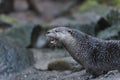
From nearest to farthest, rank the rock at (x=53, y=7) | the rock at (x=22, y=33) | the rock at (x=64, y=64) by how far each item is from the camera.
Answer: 1. the rock at (x=64, y=64)
2. the rock at (x=22, y=33)
3. the rock at (x=53, y=7)

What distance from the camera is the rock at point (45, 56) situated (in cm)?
889

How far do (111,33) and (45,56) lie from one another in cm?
171

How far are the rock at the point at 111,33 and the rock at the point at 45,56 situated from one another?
1.00 m

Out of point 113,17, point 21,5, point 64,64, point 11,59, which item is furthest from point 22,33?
point 21,5

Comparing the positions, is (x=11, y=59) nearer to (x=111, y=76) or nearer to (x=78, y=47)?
(x=78, y=47)

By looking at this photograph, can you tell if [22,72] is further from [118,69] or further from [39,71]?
[118,69]

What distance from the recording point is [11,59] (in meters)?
8.50

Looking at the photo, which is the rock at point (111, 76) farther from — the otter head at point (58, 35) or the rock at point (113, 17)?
the rock at point (113, 17)

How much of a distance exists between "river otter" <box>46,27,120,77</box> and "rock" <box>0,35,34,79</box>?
2.08 m

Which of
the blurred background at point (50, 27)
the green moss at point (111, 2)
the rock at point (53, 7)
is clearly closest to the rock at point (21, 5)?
the rock at point (53, 7)

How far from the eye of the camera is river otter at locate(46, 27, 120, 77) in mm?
6324

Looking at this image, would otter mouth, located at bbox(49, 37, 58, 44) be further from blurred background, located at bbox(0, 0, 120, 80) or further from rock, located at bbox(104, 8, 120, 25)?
rock, located at bbox(104, 8, 120, 25)

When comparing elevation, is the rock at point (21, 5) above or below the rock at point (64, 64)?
above

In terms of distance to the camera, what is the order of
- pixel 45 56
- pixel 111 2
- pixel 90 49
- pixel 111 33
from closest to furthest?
1. pixel 90 49
2. pixel 111 33
3. pixel 45 56
4. pixel 111 2
